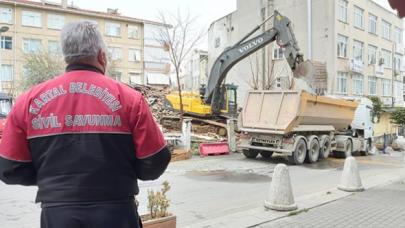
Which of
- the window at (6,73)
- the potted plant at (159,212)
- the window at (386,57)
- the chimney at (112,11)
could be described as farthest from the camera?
the chimney at (112,11)

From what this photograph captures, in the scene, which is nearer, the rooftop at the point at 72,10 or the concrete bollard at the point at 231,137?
the concrete bollard at the point at 231,137

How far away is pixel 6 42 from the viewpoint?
46062 millimetres

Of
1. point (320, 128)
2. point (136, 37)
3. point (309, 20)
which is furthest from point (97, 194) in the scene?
point (136, 37)

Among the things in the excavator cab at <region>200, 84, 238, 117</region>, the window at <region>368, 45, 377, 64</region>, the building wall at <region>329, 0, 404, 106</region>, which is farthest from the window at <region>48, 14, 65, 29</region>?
the excavator cab at <region>200, 84, 238, 117</region>

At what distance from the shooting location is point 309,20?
3559cm

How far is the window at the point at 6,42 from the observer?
150ft

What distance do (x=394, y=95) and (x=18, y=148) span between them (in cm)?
4920

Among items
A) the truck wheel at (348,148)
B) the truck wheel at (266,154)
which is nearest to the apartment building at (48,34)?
the truck wheel at (266,154)

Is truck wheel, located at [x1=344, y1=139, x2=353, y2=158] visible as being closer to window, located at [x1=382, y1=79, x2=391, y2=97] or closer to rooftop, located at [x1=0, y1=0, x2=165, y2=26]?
window, located at [x1=382, y1=79, x2=391, y2=97]

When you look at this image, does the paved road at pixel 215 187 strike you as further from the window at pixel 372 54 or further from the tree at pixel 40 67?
the window at pixel 372 54

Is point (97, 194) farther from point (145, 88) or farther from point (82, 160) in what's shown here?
point (145, 88)

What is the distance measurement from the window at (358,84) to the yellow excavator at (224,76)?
1996 centimetres

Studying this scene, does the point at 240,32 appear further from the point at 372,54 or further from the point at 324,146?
the point at 324,146

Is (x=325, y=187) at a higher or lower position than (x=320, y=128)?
lower
